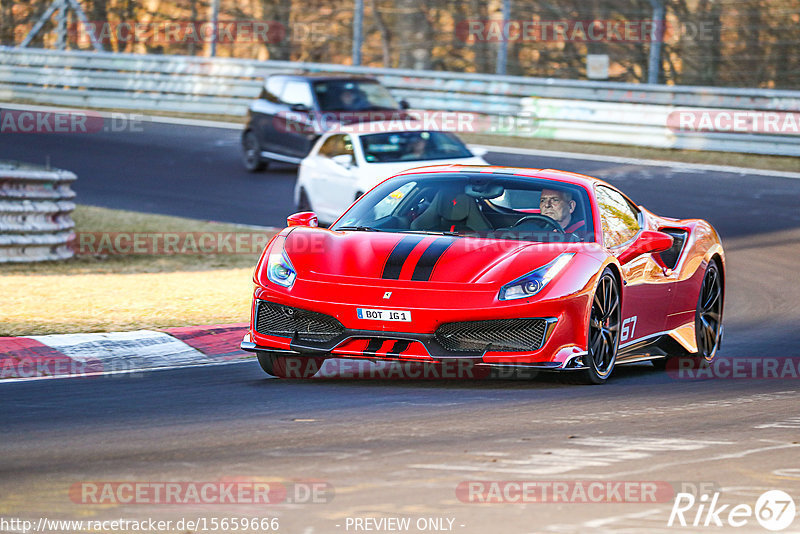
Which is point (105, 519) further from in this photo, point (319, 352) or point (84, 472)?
point (319, 352)

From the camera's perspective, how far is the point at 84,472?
574 centimetres

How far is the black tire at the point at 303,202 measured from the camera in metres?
17.3

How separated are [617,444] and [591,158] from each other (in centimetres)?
1630

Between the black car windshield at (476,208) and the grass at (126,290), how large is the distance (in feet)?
7.16

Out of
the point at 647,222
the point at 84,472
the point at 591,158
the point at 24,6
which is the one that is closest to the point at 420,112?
the point at 591,158

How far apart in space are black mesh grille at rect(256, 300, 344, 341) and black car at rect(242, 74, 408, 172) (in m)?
13.5

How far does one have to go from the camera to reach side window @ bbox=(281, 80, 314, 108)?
2195cm

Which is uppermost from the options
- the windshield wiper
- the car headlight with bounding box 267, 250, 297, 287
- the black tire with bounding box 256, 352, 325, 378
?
the windshield wiper

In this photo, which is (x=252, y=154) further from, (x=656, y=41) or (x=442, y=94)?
(x=656, y=41)

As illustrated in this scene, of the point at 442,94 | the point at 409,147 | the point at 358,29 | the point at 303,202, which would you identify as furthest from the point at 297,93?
the point at 409,147

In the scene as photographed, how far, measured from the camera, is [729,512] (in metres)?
5.28

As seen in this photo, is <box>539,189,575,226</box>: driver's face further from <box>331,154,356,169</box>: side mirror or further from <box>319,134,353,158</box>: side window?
<box>319,134,353,158</box>: side window

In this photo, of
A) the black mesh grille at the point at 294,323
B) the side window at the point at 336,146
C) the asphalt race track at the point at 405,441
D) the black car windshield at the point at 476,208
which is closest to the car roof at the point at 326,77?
the side window at the point at 336,146

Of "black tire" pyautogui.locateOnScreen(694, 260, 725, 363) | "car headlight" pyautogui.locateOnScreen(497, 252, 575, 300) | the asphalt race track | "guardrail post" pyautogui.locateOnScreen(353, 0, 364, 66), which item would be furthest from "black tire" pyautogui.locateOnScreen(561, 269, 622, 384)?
"guardrail post" pyautogui.locateOnScreen(353, 0, 364, 66)
